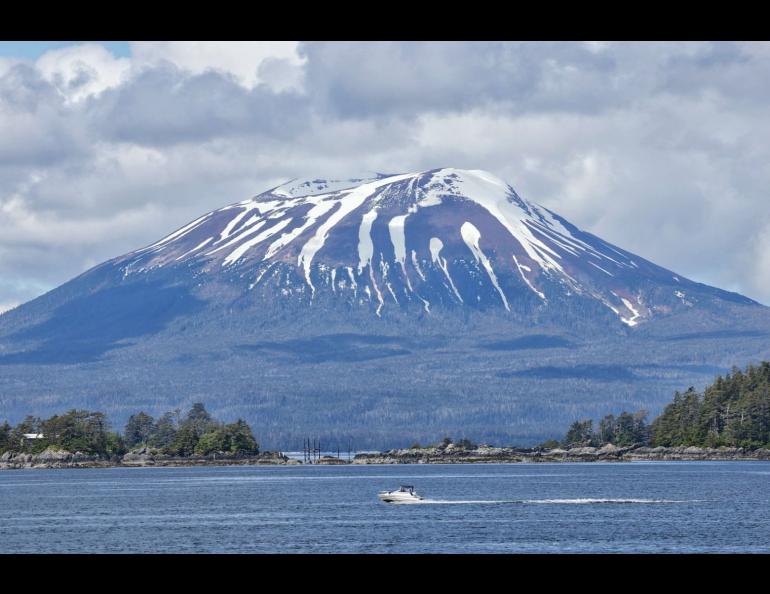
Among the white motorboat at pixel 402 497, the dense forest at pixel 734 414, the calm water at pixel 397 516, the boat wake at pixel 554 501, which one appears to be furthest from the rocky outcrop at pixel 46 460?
the boat wake at pixel 554 501

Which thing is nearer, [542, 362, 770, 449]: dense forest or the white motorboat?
the white motorboat

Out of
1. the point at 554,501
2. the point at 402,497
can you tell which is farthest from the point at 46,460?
the point at 554,501

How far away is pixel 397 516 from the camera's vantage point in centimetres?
8025

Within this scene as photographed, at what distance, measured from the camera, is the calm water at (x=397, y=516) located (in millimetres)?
61031

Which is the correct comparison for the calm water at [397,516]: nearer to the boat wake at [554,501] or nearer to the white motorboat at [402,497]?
A: the boat wake at [554,501]

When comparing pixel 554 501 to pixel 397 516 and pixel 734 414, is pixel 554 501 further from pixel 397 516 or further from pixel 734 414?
pixel 734 414

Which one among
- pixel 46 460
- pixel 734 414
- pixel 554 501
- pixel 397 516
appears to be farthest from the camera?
pixel 46 460

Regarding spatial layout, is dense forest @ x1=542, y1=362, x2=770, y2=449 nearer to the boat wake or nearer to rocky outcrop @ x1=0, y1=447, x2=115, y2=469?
rocky outcrop @ x1=0, y1=447, x2=115, y2=469

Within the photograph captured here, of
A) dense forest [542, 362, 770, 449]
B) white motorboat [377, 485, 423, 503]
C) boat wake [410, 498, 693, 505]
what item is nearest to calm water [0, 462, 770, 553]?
boat wake [410, 498, 693, 505]

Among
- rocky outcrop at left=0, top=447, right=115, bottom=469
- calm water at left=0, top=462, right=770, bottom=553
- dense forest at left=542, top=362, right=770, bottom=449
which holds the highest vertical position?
dense forest at left=542, top=362, right=770, bottom=449

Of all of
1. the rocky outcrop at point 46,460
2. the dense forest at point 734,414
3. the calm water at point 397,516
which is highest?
the dense forest at point 734,414

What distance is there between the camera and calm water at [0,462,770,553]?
200 feet
